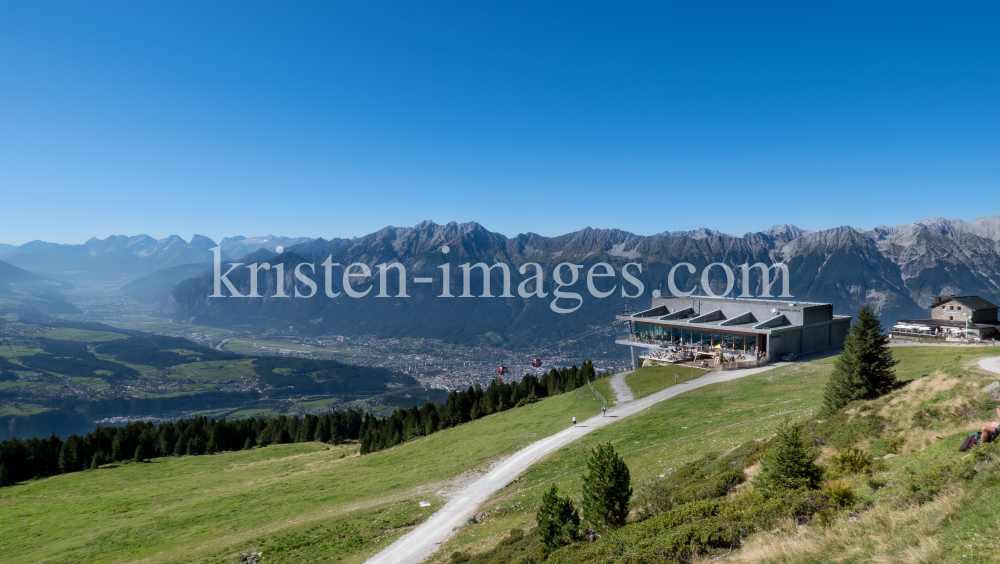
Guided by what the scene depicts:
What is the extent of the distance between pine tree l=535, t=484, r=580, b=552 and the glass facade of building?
48.5 metres

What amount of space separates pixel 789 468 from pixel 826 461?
609cm

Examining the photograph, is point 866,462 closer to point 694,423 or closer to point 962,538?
point 962,538

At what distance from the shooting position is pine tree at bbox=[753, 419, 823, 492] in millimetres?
14938

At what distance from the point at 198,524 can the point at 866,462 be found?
44.1 m

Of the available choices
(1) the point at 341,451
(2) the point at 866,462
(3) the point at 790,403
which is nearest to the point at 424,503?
(2) the point at 866,462

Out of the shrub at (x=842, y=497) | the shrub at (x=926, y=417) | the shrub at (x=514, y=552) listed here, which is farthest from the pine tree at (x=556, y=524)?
the shrub at (x=926, y=417)

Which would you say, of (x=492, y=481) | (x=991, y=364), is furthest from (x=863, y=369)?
(x=492, y=481)

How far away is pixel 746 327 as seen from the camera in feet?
189

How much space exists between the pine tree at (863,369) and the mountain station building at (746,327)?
101 feet

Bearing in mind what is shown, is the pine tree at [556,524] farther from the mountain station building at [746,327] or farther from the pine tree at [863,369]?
the mountain station building at [746,327]

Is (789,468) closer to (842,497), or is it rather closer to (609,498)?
(842,497)

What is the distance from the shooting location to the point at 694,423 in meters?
35.4

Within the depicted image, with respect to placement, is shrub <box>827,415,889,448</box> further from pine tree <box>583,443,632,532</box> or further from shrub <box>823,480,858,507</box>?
pine tree <box>583,443,632,532</box>

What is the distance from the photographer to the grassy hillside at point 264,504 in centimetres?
2916
